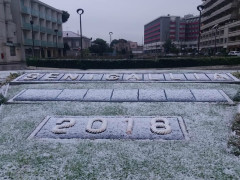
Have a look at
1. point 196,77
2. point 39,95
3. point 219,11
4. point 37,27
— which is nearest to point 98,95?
point 39,95

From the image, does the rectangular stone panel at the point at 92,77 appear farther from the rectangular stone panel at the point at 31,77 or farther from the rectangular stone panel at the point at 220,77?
the rectangular stone panel at the point at 220,77

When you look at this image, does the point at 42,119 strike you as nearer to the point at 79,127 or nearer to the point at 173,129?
the point at 79,127

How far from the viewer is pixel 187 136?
25.8 feet

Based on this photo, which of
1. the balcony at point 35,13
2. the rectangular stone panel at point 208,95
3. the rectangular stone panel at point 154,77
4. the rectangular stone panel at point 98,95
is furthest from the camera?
the balcony at point 35,13

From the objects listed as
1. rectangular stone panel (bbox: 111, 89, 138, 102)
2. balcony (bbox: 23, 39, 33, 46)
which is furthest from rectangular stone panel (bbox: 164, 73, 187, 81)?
balcony (bbox: 23, 39, 33, 46)

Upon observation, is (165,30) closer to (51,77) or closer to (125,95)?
(51,77)

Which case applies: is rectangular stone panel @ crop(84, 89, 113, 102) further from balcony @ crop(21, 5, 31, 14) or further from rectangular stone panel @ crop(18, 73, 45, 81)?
balcony @ crop(21, 5, 31, 14)

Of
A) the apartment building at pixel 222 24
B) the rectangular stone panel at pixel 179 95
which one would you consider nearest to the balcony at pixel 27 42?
the apartment building at pixel 222 24

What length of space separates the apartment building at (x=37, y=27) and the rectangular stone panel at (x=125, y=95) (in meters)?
32.9

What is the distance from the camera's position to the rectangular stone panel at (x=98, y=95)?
12.0 metres

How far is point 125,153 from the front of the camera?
22.7 ft

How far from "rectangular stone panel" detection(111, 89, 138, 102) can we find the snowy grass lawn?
1.46 metres

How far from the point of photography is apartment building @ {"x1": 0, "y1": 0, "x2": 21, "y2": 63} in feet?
145

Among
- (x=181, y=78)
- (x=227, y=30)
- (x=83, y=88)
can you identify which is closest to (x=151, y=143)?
(x=83, y=88)
